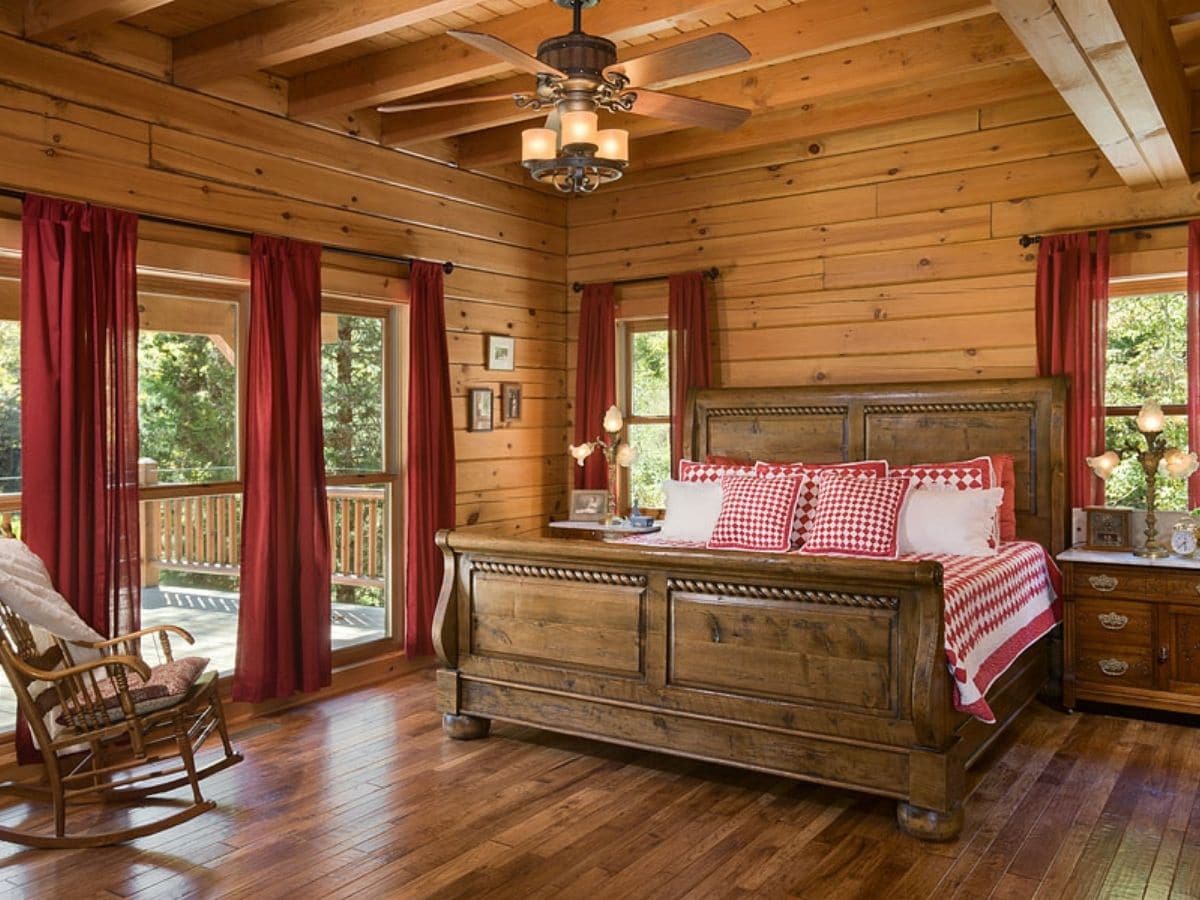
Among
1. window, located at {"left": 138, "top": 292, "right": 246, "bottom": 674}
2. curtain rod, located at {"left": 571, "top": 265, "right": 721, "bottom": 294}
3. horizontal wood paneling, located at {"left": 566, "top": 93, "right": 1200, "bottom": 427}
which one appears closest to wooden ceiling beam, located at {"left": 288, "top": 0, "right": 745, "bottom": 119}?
window, located at {"left": 138, "top": 292, "right": 246, "bottom": 674}

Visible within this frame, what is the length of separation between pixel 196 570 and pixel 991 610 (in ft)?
11.1

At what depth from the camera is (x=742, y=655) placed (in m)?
3.65

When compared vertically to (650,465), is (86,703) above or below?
below

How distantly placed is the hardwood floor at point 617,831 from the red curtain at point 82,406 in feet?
2.85

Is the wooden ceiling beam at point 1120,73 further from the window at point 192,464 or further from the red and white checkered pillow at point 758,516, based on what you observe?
the window at point 192,464

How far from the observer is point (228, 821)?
11.2 ft

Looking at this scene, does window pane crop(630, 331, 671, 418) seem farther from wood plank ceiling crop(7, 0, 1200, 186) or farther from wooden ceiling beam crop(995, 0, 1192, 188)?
wooden ceiling beam crop(995, 0, 1192, 188)

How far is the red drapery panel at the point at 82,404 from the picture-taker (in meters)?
3.82

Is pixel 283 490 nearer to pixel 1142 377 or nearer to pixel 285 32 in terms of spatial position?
pixel 285 32

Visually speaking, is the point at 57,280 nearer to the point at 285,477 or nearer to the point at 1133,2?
the point at 285,477

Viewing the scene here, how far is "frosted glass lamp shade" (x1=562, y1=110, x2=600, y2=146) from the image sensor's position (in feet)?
10.3

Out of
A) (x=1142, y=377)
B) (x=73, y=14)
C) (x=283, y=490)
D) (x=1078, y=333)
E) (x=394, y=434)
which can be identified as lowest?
(x=283, y=490)

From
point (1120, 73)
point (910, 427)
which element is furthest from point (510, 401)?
point (1120, 73)

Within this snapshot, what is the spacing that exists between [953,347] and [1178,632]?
173 centimetres
